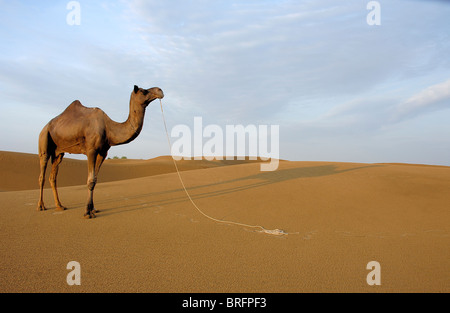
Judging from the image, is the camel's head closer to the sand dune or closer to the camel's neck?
the camel's neck

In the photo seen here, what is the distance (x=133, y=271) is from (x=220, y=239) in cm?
185

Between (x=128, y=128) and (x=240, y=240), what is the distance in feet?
13.8

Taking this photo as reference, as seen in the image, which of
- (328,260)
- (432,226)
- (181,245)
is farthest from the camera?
(432,226)

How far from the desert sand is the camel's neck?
6.19 ft

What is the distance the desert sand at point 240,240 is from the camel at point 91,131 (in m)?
1.54

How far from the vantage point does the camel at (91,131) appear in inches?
273

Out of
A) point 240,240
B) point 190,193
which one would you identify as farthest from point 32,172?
point 240,240

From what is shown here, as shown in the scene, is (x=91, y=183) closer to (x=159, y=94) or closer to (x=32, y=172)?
(x=159, y=94)

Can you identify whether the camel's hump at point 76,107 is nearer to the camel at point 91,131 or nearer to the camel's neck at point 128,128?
the camel at point 91,131

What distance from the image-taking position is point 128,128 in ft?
23.3
